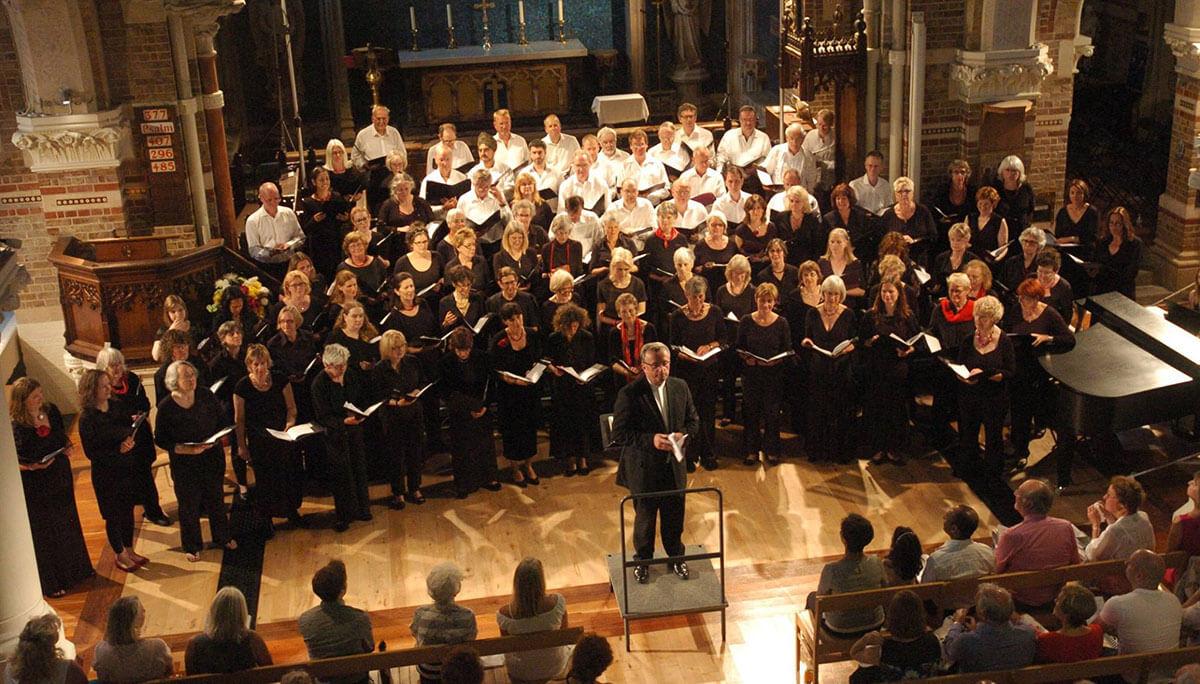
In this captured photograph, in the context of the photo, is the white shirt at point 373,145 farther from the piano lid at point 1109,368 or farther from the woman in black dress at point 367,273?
the piano lid at point 1109,368

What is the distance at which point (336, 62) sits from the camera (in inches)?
699

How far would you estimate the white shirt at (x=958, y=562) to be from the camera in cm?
707

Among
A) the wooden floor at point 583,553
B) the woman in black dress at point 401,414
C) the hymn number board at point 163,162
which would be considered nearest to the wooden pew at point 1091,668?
the wooden floor at point 583,553

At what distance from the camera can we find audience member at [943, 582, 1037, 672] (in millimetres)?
6352

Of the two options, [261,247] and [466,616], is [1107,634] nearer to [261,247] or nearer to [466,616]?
[466,616]

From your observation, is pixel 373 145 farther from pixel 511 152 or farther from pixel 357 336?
pixel 357 336

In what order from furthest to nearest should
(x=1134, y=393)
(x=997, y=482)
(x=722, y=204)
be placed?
(x=722, y=204) → (x=997, y=482) → (x=1134, y=393)

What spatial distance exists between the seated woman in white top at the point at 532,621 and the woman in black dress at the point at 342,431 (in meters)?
2.64

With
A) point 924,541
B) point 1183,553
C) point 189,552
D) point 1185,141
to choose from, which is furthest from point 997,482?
point 189,552

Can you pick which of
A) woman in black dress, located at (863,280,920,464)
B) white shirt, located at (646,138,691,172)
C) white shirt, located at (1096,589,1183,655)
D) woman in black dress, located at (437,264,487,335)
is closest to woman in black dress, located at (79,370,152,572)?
woman in black dress, located at (437,264,487,335)

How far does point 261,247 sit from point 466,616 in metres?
5.40

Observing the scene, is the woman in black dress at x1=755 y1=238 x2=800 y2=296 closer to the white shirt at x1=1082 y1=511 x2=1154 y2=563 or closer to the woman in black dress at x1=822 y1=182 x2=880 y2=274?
the woman in black dress at x1=822 y1=182 x2=880 y2=274

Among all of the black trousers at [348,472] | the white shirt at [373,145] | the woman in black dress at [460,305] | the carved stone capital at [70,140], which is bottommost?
the black trousers at [348,472]

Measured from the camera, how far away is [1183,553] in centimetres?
705
